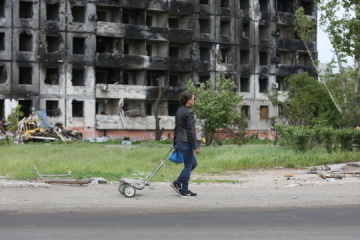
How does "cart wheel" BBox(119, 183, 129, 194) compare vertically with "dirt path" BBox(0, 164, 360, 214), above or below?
above

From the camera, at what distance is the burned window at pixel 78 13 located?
217 feet

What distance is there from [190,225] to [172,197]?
3.76m

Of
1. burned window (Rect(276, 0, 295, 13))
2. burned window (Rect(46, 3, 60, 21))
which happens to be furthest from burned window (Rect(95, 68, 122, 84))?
burned window (Rect(276, 0, 295, 13))

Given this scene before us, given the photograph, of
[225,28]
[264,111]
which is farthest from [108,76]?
[264,111]

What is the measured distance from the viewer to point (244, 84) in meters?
77.6

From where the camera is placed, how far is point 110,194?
14570 mm

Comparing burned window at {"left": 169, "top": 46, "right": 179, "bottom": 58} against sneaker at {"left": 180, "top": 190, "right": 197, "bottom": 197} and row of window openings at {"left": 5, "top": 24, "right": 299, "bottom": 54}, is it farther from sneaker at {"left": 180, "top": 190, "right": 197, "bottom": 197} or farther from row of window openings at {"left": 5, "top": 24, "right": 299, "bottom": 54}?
sneaker at {"left": 180, "top": 190, "right": 197, "bottom": 197}

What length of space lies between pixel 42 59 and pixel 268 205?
173ft

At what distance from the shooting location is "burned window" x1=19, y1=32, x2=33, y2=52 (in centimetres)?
6371

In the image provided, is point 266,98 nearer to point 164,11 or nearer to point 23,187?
point 164,11

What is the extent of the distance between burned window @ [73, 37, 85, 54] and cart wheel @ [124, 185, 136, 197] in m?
53.2

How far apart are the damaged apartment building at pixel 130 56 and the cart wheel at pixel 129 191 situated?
49006 millimetres

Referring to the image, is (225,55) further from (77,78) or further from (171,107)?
(77,78)

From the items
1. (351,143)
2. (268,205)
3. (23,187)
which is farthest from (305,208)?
(351,143)
